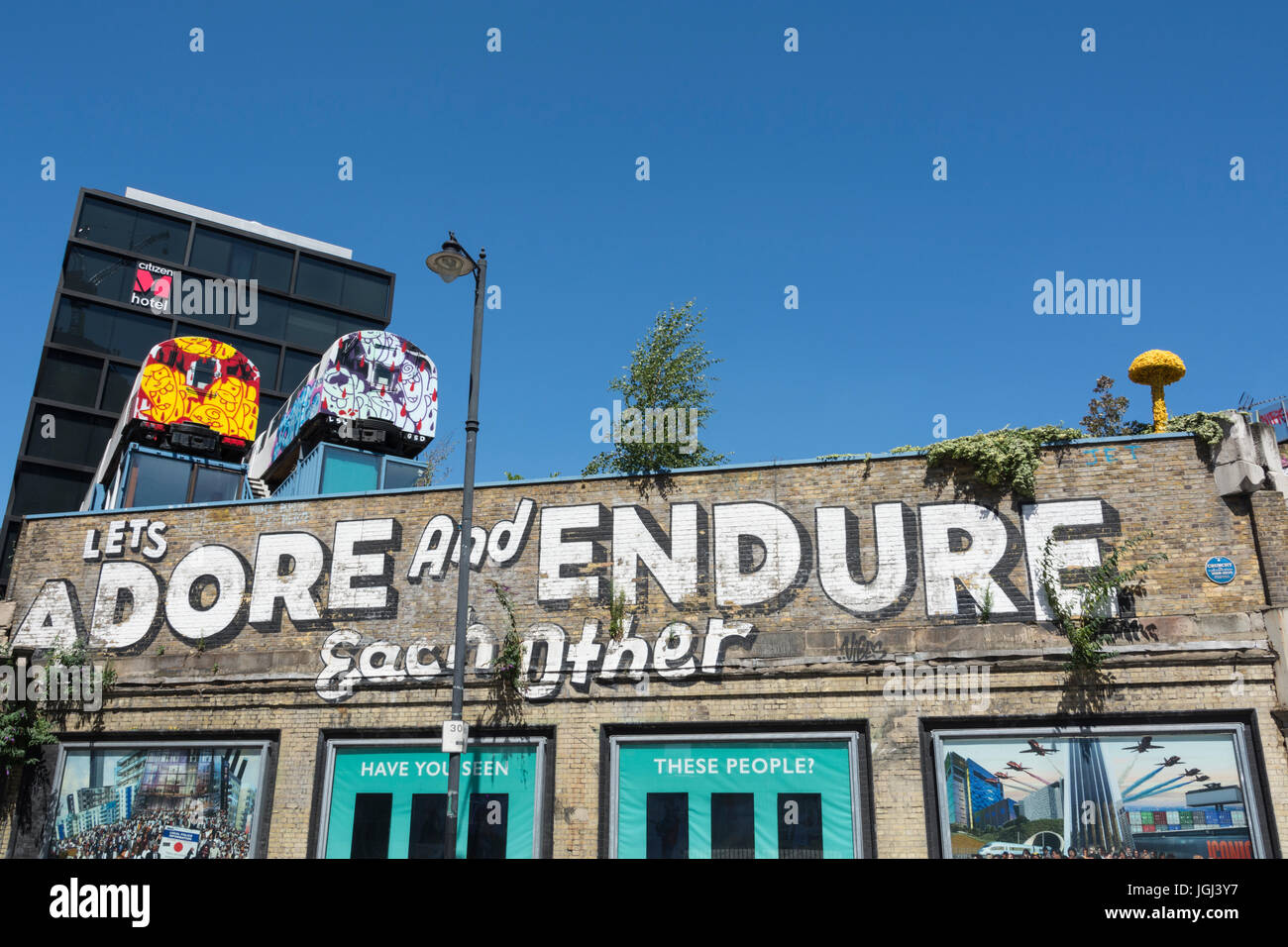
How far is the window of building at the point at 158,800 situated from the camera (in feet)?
57.5

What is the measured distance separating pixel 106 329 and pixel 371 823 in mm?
53642

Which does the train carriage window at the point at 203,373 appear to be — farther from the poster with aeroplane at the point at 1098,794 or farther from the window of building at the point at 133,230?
the window of building at the point at 133,230

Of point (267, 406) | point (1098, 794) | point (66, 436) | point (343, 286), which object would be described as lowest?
point (1098, 794)

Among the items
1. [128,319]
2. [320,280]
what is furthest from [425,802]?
[320,280]

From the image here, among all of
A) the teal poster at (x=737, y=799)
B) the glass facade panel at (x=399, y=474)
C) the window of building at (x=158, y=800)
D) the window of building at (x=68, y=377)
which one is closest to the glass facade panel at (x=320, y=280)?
the window of building at (x=68, y=377)

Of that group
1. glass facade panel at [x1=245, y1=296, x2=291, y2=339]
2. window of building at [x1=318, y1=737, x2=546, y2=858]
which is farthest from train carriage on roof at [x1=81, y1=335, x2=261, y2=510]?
glass facade panel at [x1=245, y1=296, x2=291, y2=339]

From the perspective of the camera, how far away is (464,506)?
1566 centimetres

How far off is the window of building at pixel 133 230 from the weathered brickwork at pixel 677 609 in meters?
48.0

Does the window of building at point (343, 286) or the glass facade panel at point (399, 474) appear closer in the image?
the glass facade panel at point (399, 474)

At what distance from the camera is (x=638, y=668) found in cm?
1692

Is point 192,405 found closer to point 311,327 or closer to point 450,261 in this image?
point 450,261
